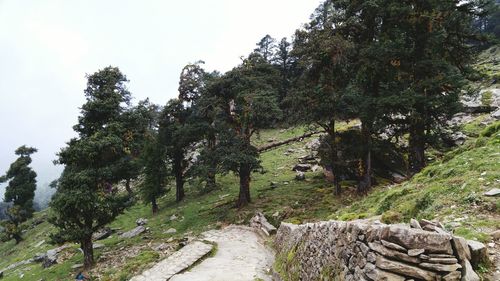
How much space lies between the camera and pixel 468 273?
205 inches

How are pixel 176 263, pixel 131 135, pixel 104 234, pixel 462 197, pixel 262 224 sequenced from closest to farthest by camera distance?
pixel 462 197
pixel 176 263
pixel 262 224
pixel 131 135
pixel 104 234

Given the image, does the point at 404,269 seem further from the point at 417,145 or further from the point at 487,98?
the point at 487,98

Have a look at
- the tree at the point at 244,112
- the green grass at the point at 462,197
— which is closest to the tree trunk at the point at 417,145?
the green grass at the point at 462,197

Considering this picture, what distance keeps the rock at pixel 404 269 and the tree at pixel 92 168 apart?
2122 centimetres

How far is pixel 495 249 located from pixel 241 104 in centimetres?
2326

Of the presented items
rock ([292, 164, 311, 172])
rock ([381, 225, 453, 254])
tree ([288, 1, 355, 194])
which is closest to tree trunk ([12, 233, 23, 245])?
rock ([292, 164, 311, 172])

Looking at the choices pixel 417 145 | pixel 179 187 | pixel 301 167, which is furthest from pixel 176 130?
pixel 417 145

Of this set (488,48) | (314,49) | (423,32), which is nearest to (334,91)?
(314,49)

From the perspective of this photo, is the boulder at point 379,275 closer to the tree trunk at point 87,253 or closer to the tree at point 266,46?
the tree trunk at point 87,253

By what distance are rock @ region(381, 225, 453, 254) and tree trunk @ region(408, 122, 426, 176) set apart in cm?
1687

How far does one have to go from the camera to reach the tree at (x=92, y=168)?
22.3m

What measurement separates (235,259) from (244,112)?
44.2 ft

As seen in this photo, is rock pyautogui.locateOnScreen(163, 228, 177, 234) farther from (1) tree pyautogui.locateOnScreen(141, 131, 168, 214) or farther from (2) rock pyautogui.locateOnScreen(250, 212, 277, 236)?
(1) tree pyautogui.locateOnScreen(141, 131, 168, 214)

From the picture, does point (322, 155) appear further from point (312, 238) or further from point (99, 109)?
point (99, 109)
